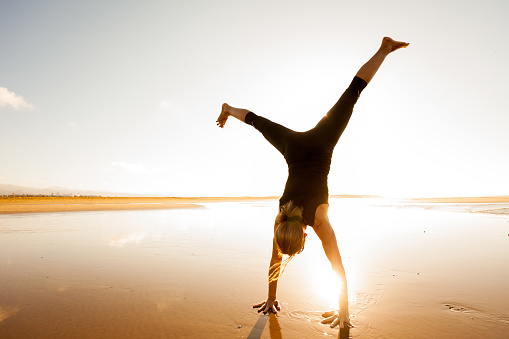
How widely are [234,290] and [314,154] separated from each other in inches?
95.9

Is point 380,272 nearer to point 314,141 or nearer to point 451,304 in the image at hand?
point 451,304

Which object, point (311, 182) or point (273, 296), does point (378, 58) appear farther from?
point (273, 296)

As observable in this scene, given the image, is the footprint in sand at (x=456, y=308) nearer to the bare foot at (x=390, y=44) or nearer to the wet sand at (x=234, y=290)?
the wet sand at (x=234, y=290)

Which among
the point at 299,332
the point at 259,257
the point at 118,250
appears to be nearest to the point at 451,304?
the point at 299,332

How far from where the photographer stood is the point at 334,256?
9.95ft

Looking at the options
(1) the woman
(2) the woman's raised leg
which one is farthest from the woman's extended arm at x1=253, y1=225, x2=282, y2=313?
(2) the woman's raised leg

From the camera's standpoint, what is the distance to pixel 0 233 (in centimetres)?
917

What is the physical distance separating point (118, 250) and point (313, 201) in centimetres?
569

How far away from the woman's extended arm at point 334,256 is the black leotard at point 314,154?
0.31 feet

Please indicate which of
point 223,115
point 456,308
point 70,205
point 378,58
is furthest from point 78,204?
point 456,308

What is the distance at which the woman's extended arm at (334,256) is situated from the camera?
2.95 metres

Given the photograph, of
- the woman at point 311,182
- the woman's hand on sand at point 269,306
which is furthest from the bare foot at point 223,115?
the woman's hand on sand at point 269,306

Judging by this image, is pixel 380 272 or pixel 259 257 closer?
pixel 380 272

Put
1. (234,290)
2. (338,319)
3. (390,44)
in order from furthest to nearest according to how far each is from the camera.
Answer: (234,290) < (390,44) < (338,319)
